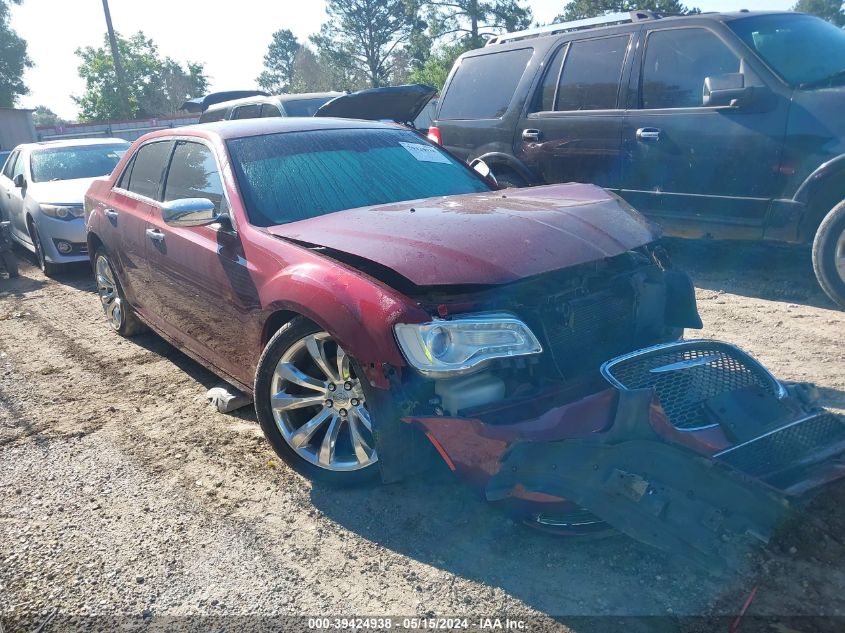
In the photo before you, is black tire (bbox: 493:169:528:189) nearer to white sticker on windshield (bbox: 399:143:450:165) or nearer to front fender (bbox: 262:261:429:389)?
white sticker on windshield (bbox: 399:143:450:165)

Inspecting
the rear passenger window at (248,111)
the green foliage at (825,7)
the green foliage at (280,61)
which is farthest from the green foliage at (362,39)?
the rear passenger window at (248,111)

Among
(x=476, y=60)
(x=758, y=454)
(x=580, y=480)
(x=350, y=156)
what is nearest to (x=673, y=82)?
(x=476, y=60)

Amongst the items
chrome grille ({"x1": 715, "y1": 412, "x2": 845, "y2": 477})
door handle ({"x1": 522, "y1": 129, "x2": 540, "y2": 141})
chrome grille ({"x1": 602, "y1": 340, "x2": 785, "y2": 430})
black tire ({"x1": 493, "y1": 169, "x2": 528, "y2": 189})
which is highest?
door handle ({"x1": 522, "y1": 129, "x2": 540, "y2": 141})

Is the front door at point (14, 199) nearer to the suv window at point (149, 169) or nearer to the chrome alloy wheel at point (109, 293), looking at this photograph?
the chrome alloy wheel at point (109, 293)

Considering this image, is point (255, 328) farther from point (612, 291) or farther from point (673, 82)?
point (673, 82)

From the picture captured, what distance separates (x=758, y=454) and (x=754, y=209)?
3517 millimetres

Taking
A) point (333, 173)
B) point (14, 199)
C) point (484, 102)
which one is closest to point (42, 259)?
point (14, 199)

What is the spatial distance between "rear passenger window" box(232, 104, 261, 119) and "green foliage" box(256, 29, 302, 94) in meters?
66.7

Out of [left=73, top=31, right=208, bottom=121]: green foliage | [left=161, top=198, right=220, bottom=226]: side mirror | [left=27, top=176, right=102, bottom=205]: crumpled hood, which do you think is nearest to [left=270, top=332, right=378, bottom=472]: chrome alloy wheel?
[left=161, top=198, right=220, bottom=226]: side mirror

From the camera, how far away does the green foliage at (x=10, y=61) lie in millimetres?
44688

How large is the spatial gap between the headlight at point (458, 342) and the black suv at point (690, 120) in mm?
3595

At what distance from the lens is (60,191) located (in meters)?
8.62

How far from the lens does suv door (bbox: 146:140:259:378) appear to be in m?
3.52

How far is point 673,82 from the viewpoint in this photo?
19.1 ft
